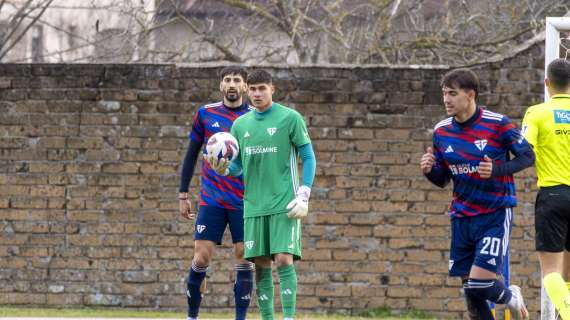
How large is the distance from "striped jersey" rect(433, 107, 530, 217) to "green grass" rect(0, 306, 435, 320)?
13.8ft

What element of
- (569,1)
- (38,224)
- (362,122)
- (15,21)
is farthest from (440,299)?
(15,21)

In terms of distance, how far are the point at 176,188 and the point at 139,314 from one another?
56.4 inches

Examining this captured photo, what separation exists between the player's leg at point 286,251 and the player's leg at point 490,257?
1310mm

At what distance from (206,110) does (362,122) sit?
3092mm

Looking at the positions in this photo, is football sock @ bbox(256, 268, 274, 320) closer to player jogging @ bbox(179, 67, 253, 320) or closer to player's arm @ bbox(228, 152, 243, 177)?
player jogging @ bbox(179, 67, 253, 320)

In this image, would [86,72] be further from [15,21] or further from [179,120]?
[15,21]

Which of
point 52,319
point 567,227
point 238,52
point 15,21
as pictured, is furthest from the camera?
point 238,52

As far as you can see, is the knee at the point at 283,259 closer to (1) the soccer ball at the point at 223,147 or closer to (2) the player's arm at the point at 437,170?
(1) the soccer ball at the point at 223,147

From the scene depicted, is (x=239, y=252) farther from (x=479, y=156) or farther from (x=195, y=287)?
(x=479, y=156)

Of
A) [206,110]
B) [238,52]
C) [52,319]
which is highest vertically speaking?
[238,52]

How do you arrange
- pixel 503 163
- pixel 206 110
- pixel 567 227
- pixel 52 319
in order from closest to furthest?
pixel 503 163 → pixel 567 227 → pixel 206 110 → pixel 52 319

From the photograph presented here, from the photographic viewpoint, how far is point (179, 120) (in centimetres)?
1246

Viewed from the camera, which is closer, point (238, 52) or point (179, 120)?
point (179, 120)

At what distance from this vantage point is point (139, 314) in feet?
39.7
